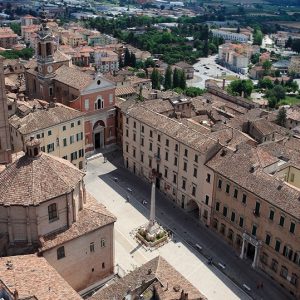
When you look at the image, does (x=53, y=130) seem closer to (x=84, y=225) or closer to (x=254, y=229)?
(x=84, y=225)

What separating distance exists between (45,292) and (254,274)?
2893 cm

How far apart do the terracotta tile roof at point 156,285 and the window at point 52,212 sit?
889 centimetres

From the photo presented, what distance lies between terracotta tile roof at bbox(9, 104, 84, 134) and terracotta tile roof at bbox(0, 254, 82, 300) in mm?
32455

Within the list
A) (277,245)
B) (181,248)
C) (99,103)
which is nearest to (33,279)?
(181,248)

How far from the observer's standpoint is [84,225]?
46.9 meters

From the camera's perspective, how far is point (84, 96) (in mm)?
82062

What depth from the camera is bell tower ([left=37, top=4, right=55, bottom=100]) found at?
86125mm

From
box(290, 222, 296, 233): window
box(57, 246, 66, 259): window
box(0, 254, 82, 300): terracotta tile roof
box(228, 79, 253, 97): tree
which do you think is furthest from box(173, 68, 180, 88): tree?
box(0, 254, 82, 300): terracotta tile roof

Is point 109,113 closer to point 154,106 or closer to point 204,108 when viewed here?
Answer: point 154,106

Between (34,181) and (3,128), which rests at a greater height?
(3,128)

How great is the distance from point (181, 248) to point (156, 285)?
21.4m

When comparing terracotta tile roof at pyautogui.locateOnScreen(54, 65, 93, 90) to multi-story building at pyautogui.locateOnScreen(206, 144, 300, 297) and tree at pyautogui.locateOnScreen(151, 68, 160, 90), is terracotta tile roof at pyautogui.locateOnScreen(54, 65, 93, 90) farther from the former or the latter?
tree at pyautogui.locateOnScreen(151, 68, 160, 90)

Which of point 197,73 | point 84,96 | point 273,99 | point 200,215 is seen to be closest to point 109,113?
point 84,96

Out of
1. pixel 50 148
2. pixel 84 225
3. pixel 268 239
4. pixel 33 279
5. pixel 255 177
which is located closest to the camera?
pixel 33 279
